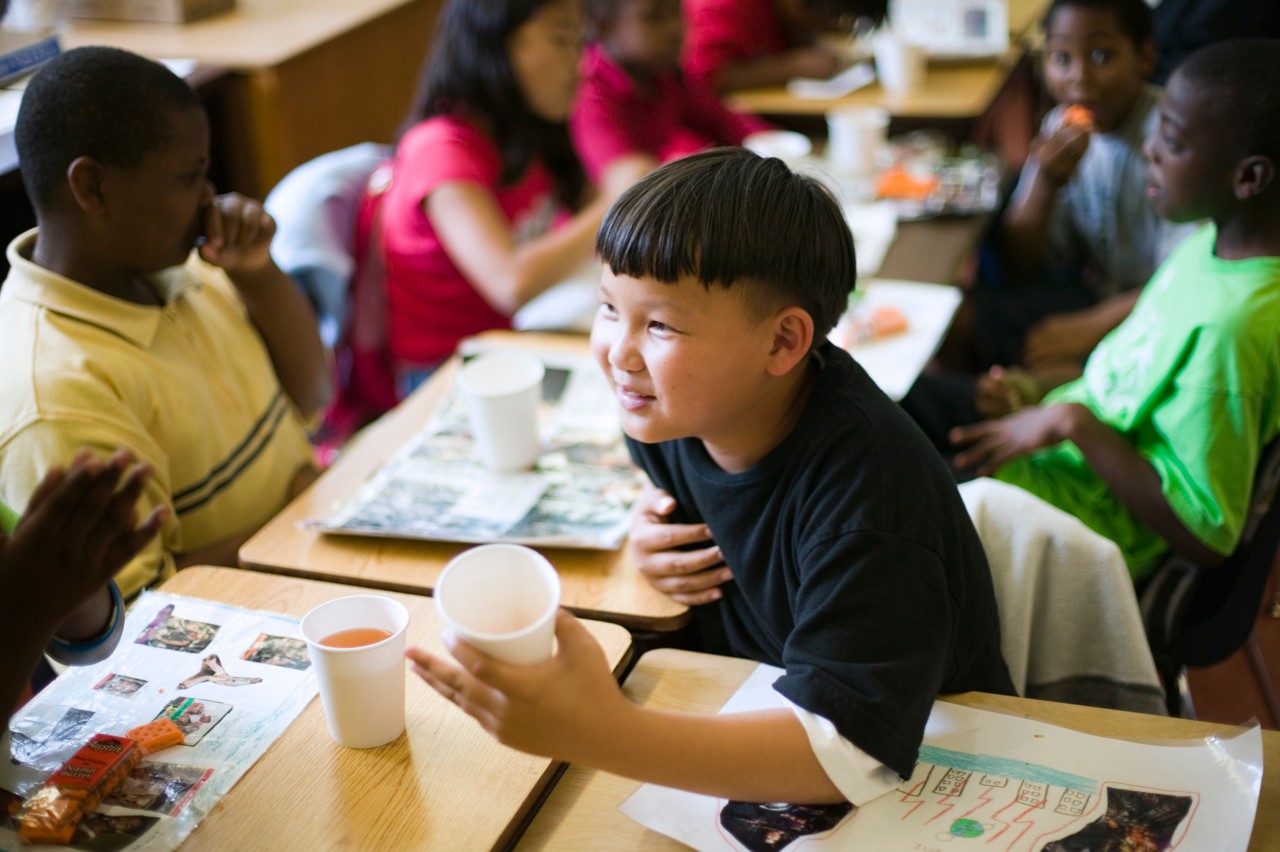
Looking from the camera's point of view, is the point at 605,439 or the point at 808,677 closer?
the point at 808,677

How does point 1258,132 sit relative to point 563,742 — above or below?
above

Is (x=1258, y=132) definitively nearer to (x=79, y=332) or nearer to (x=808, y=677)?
(x=808, y=677)

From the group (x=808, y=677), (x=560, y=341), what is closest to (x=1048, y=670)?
(x=808, y=677)

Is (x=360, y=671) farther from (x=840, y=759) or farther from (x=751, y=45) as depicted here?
(x=751, y=45)

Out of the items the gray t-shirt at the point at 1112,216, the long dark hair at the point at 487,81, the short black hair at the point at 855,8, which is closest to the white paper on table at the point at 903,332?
the gray t-shirt at the point at 1112,216

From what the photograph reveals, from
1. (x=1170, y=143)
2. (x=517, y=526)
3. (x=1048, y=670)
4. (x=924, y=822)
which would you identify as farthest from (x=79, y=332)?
(x=1170, y=143)

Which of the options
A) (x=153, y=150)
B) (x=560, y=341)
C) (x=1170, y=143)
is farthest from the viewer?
(x=560, y=341)

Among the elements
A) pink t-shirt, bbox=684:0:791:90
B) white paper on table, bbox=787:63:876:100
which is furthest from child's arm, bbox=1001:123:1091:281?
pink t-shirt, bbox=684:0:791:90

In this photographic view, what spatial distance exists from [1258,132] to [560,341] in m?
1.05

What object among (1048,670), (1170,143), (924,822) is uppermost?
Result: (1170,143)

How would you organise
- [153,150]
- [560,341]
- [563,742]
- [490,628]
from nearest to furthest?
[563,742] < [490,628] < [153,150] < [560,341]

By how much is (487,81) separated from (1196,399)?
144 cm

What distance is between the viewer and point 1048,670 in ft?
4.44

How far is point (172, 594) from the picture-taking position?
4.22 ft
